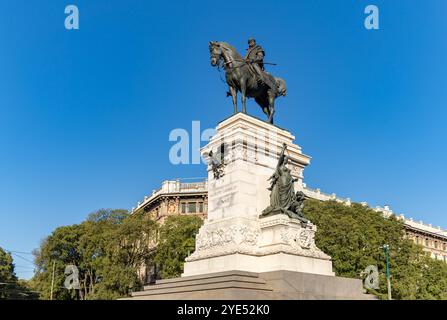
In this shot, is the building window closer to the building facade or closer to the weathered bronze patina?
the building facade

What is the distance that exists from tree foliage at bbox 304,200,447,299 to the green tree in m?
12.0

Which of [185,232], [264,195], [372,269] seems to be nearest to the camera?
[264,195]

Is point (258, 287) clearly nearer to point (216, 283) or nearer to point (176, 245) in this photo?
point (216, 283)

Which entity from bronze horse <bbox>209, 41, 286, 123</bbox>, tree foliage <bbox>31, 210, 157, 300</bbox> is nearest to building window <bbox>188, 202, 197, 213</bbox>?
tree foliage <bbox>31, 210, 157, 300</bbox>

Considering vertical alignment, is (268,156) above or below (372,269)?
above

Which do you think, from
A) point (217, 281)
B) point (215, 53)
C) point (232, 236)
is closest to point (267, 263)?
point (232, 236)
